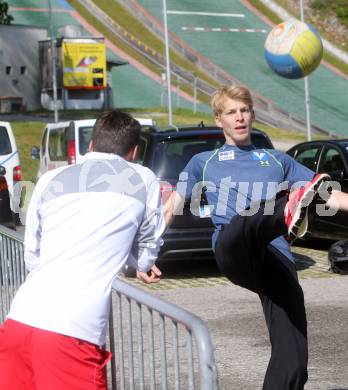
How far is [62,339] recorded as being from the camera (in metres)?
4.34

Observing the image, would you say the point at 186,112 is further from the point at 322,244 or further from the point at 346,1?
the point at 322,244

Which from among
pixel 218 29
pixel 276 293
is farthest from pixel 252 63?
pixel 276 293

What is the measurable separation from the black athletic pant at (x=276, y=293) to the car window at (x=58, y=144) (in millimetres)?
14687

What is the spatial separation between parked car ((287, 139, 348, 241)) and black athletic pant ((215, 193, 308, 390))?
8.83 metres

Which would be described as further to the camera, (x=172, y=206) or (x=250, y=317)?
(x=250, y=317)

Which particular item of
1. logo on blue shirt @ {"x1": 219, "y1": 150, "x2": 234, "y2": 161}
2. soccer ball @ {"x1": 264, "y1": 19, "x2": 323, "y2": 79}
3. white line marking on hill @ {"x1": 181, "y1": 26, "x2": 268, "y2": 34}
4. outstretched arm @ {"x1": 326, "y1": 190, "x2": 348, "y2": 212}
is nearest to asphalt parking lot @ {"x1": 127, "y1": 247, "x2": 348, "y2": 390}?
logo on blue shirt @ {"x1": 219, "y1": 150, "x2": 234, "y2": 161}

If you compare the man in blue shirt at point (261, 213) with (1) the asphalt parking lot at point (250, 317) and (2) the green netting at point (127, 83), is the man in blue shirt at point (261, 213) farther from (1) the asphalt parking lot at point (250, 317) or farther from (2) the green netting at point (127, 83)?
(2) the green netting at point (127, 83)

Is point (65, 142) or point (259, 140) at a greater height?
point (259, 140)

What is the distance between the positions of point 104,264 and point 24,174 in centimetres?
2833

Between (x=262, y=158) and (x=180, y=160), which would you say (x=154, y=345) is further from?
(x=180, y=160)

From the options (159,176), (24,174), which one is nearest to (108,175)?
(159,176)

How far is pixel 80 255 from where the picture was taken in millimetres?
4477

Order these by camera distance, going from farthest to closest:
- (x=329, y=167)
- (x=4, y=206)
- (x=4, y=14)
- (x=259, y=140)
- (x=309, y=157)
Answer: (x=4, y=14)
(x=309, y=157)
(x=329, y=167)
(x=4, y=206)
(x=259, y=140)

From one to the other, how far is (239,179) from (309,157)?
11204mm
